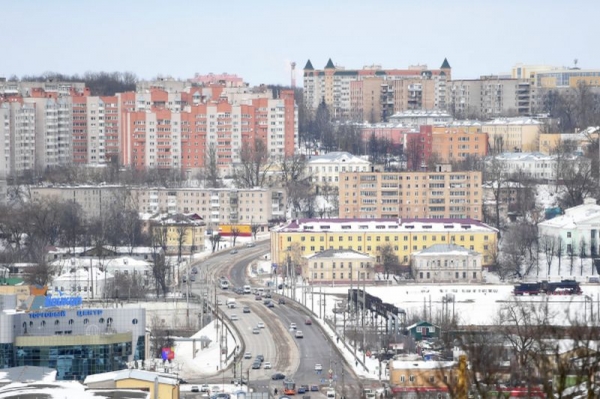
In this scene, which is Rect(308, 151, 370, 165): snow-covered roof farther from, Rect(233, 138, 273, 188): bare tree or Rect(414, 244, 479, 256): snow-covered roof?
Rect(414, 244, 479, 256): snow-covered roof

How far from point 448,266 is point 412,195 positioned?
5226 millimetres

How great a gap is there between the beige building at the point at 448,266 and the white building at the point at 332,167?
12.1 metres

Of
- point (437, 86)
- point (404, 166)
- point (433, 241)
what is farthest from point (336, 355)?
point (437, 86)

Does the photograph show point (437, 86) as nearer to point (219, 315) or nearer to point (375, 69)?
point (375, 69)

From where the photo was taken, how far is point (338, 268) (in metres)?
31.2

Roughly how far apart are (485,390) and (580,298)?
56.3 ft

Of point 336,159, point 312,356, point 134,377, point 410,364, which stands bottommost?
point 312,356

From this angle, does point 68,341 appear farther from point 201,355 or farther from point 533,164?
point 533,164

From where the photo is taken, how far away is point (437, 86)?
63.8 m

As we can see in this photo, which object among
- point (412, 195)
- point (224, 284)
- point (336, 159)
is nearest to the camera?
point (224, 284)

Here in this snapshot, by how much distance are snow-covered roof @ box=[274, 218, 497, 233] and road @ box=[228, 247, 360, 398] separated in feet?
16.0

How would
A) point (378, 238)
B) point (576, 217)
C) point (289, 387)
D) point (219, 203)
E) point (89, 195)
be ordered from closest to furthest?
1. point (289, 387)
2. point (378, 238)
3. point (576, 217)
4. point (219, 203)
5. point (89, 195)

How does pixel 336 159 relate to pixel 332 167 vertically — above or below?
above

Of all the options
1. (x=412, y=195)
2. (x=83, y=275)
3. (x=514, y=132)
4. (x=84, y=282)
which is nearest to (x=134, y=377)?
(x=84, y=282)
